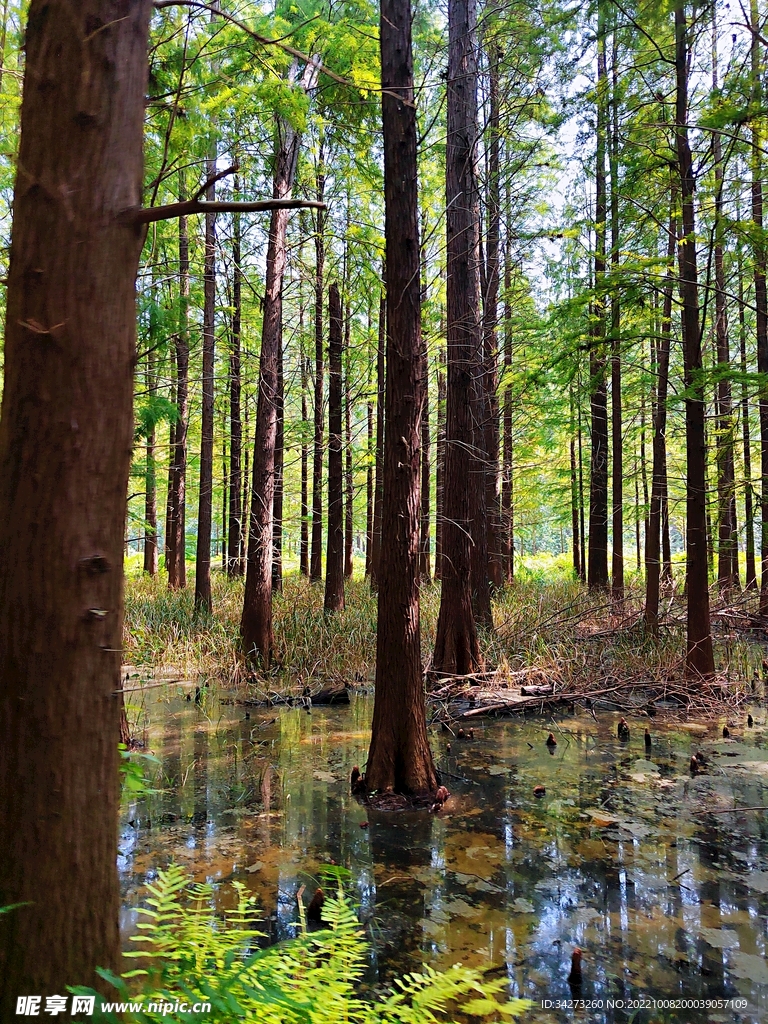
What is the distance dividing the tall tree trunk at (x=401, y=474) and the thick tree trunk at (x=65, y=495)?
3.50 m

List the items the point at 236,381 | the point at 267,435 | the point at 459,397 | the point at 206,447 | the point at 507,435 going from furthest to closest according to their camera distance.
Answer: the point at 507,435 → the point at 236,381 → the point at 206,447 → the point at 267,435 → the point at 459,397

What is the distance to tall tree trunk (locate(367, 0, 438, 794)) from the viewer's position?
511cm

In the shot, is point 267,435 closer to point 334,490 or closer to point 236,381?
point 334,490

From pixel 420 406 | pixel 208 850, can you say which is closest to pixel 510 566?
pixel 420 406

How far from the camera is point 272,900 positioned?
3.57 meters

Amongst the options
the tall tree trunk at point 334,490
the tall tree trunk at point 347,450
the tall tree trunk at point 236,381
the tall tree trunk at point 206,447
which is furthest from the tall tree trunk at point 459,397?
the tall tree trunk at point 206,447

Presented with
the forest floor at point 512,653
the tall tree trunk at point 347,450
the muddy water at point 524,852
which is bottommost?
the muddy water at point 524,852

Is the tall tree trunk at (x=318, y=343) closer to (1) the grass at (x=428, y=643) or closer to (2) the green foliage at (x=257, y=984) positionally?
(1) the grass at (x=428, y=643)

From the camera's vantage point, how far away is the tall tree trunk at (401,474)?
511 centimetres

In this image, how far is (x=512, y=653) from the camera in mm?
9414

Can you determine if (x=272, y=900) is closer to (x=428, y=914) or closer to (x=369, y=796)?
(x=428, y=914)

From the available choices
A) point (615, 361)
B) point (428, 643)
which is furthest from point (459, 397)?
point (615, 361)

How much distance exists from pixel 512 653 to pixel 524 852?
5346 mm

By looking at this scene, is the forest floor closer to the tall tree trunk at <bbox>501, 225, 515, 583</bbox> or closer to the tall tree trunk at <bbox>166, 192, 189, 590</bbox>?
the tall tree trunk at <bbox>166, 192, 189, 590</bbox>
